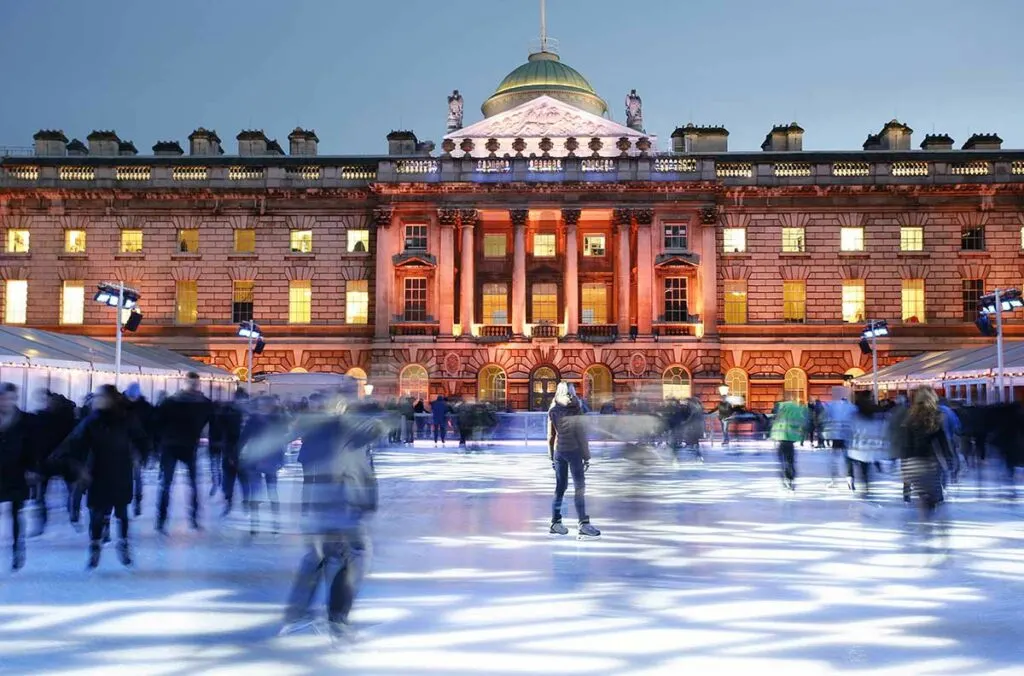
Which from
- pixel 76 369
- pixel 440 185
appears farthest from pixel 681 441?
pixel 440 185

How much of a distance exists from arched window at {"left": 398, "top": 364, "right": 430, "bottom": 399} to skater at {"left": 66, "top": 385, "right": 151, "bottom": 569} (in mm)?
39793

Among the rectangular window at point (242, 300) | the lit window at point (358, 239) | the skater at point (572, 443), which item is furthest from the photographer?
the lit window at point (358, 239)

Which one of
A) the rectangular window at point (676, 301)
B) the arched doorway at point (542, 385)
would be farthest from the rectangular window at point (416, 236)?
the rectangular window at point (676, 301)

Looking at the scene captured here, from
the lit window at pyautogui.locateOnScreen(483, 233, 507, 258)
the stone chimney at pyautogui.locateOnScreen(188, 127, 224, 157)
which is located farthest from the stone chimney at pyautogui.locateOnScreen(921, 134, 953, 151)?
the stone chimney at pyautogui.locateOnScreen(188, 127, 224, 157)

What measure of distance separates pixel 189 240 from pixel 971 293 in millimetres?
42304

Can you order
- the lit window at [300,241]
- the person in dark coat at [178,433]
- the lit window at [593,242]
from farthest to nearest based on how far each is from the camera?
1. the lit window at [593,242]
2. the lit window at [300,241]
3. the person in dark coat at [178,433]

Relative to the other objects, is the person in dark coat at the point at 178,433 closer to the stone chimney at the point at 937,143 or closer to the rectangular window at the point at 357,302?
the rectangular window at the point at 357,302

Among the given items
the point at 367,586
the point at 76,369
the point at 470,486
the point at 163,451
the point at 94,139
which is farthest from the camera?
the point at 94,139

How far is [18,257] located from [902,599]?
53817 millimetres

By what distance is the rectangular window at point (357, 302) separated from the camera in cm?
5281

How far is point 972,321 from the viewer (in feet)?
168

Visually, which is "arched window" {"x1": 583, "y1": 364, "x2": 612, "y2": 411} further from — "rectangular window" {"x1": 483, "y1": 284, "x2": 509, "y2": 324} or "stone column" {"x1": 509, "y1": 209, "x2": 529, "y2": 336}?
"rectangular window" {"x1": 483, "y1": 284, "x2": 509, "y2": 324}

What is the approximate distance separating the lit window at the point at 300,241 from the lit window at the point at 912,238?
32.0m

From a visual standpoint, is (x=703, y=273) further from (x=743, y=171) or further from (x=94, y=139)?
(x=94, y=139)
